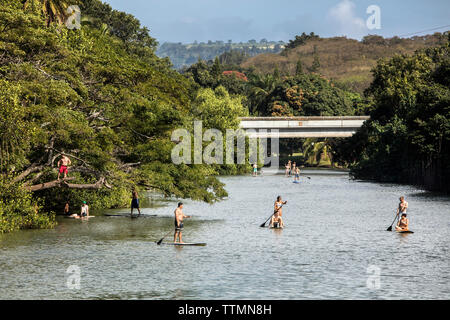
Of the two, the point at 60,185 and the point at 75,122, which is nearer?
the point at 75,122

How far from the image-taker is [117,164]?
3950cm

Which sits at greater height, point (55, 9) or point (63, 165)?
point (55, 9)

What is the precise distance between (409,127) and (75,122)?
4134 cm

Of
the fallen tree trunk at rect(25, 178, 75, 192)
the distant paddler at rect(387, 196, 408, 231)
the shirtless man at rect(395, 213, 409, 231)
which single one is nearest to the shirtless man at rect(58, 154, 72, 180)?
the fallen tree trunk at rect(25, 178, 75, 192)

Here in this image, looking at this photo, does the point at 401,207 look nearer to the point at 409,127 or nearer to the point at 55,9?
the point at 55,9

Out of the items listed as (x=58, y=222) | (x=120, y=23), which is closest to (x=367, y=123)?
(x=120, y=23)

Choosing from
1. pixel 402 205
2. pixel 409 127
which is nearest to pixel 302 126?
pixel 409 127

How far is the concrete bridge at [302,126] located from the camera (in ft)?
345

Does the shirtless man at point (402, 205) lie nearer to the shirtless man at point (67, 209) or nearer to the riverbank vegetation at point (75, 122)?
the riverbank vegetation at point (75, 122)

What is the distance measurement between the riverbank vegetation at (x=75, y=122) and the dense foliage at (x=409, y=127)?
84.6 feet

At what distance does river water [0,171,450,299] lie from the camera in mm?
20625

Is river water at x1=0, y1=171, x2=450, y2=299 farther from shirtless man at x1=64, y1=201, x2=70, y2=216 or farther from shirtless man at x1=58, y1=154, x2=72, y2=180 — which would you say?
shirtless man at x1=58, y1=154, x2=72, y2=180

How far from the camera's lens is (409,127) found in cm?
6681
